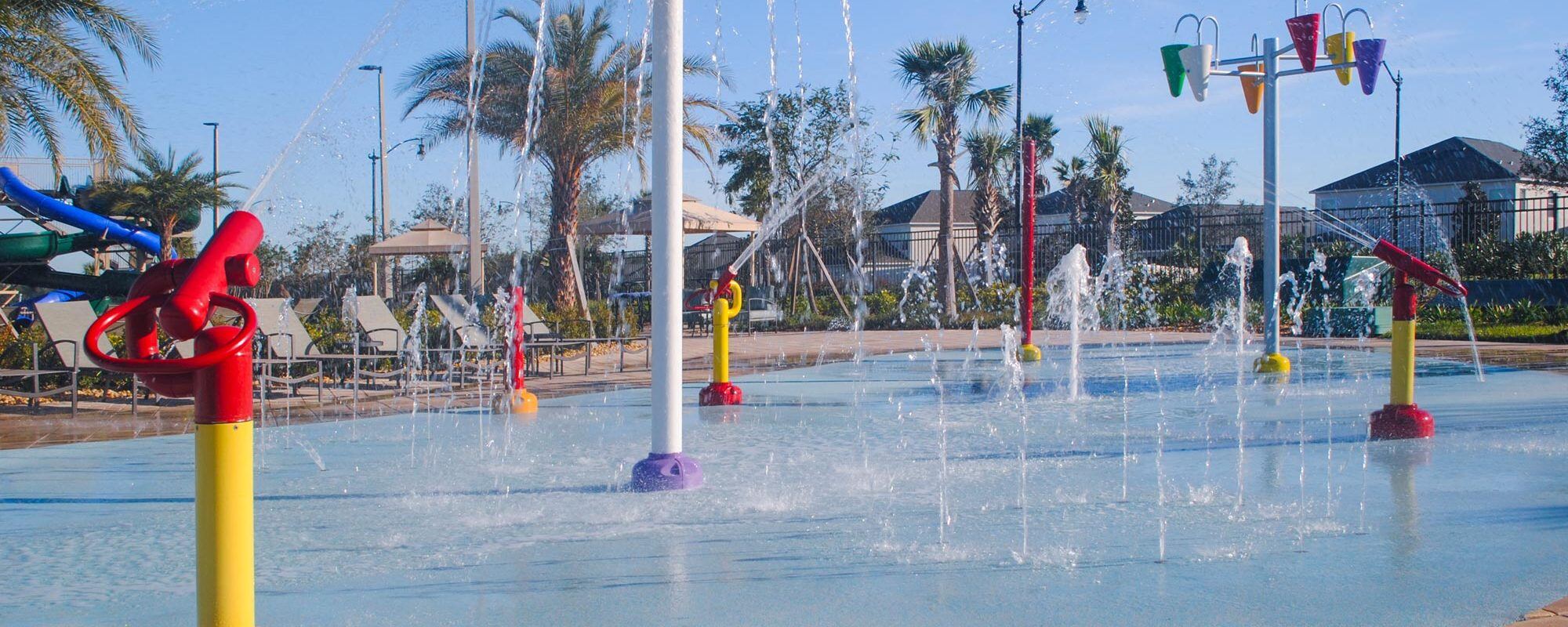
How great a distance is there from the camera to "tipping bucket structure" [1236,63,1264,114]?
11242 millimetres

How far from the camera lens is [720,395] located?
888 centimetres

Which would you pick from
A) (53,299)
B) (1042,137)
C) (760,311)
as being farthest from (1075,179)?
(53,299)

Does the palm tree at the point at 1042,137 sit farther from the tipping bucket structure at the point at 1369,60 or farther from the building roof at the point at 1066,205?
the tipping bucket structure at the point at 1369,60

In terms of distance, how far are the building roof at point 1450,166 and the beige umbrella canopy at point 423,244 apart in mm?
34426

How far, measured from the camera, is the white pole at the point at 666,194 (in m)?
5.02

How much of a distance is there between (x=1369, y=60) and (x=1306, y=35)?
25.8 inches

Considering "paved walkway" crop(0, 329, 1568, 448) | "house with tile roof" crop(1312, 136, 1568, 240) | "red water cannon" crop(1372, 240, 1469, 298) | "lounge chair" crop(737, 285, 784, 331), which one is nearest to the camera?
"red water cannon" crop(1372, 240, 1469, 298)

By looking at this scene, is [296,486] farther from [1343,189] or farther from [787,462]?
[1343,189]

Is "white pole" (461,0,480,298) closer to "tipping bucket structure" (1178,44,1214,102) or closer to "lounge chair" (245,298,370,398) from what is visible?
"lounge chair" (245,298,370,398)

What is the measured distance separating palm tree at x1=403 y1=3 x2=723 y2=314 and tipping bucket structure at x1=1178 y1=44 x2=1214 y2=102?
10663 mm

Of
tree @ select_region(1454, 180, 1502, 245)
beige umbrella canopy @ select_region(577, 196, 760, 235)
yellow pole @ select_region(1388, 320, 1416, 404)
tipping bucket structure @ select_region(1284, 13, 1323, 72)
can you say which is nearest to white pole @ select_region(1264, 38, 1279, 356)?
tipping bucket structure @ select_region(1284, 13, 1323, 72)

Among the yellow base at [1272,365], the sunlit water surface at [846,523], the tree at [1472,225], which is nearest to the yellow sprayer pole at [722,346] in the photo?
the sunlit water surface at [846,523]

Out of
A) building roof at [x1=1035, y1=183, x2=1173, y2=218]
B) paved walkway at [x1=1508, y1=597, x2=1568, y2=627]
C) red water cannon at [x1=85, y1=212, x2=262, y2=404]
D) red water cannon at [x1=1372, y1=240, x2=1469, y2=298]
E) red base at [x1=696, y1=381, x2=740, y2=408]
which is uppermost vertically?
building roof at [x1=1035, y1=183, x2=1173, y2=218]

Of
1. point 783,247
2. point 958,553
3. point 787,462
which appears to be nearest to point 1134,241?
point 783,247
